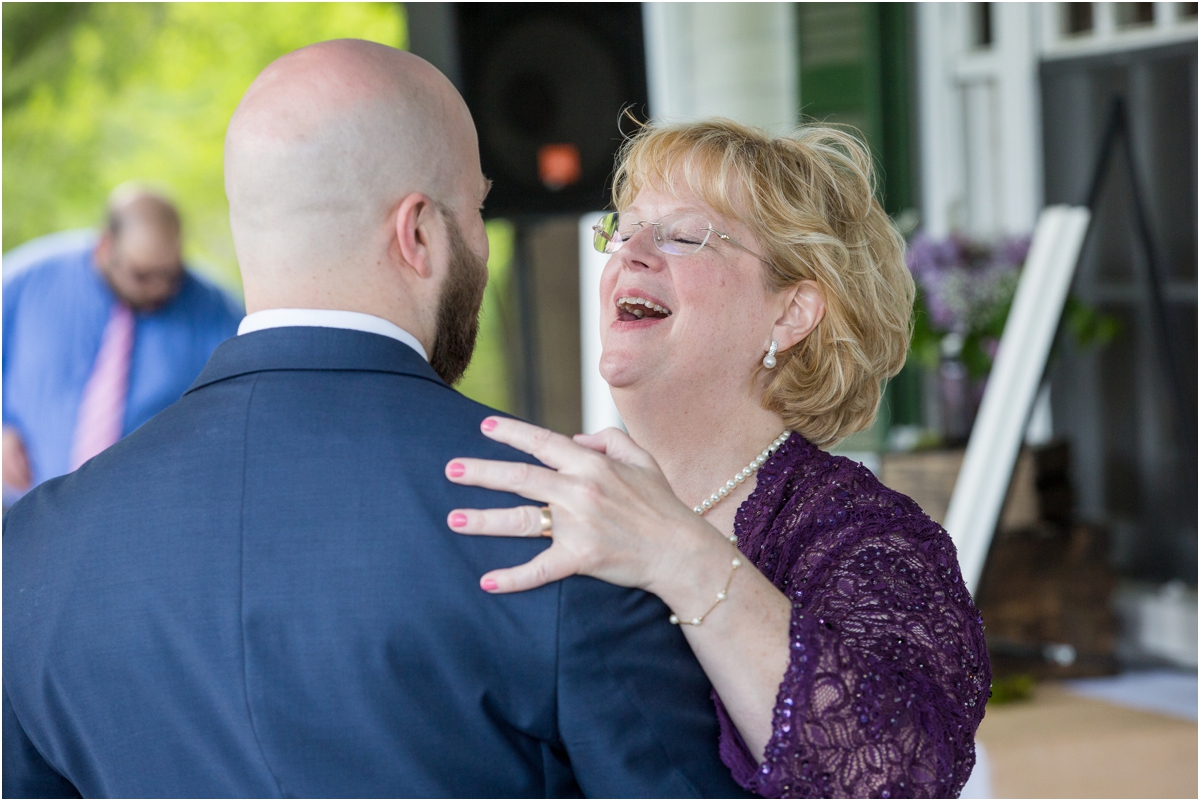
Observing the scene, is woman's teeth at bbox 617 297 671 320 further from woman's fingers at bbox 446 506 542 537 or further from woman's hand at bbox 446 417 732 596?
woman's fingers at bbox 446 506 542 537

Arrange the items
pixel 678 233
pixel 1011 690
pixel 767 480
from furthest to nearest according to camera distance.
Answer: pixel 1011 690 < pixel 678 233 < pixel 767 480

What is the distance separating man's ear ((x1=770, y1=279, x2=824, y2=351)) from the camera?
5.43 ft

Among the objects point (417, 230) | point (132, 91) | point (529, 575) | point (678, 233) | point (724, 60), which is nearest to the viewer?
point (529, 575)

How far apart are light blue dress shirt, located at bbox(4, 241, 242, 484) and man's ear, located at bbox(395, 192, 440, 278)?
115 inches

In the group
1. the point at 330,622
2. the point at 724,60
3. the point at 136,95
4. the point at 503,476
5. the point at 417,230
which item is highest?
the point at 136,95

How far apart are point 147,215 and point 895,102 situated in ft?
Result: 9.82

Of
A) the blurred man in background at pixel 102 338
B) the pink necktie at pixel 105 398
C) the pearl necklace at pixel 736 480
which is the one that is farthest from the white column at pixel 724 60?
the pearl necklace at pixel 736 480

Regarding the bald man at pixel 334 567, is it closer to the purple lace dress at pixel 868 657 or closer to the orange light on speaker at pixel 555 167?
the purple lace dress at pixel 868 657

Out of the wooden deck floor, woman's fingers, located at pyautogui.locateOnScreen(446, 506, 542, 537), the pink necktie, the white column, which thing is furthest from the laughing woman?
the pink necktie

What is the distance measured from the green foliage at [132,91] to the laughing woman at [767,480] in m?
8.29

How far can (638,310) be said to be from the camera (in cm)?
168

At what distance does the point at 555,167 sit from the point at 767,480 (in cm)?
228

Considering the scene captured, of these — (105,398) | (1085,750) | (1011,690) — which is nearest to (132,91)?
(105,398)

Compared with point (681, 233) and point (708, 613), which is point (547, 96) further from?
point (708, 613)
